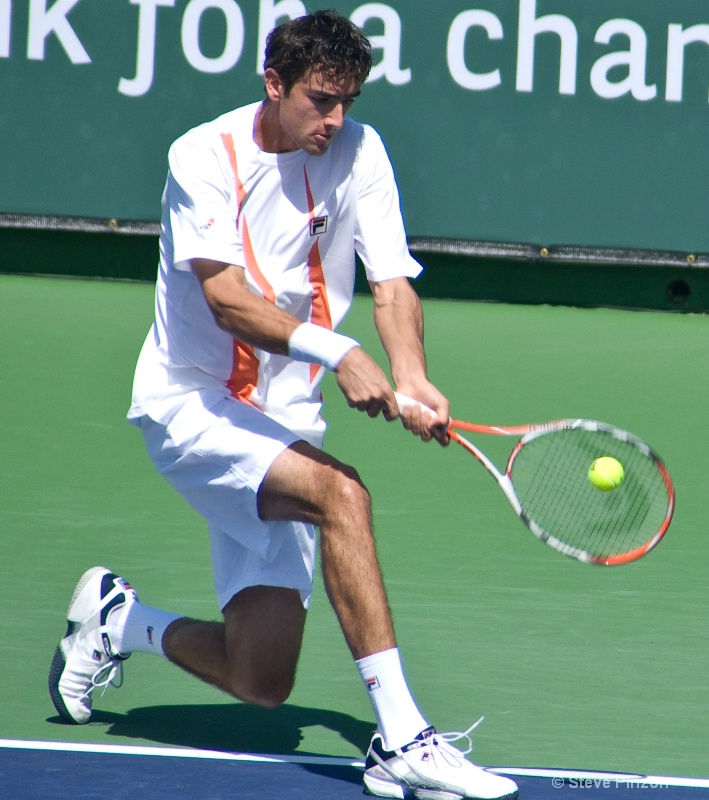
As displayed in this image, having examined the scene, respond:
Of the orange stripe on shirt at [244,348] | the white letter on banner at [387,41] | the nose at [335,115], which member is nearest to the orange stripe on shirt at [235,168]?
the orange stripe on shirt at [244,348]

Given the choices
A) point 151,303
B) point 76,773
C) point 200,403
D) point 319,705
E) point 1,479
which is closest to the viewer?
point 76,773

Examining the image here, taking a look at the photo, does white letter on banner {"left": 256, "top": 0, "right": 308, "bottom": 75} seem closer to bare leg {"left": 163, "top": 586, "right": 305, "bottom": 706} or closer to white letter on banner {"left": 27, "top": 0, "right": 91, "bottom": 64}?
white letter on banner {"left": 27, "top": 0, "right": 91, "bottom": 64}

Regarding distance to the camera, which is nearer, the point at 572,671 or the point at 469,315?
the point at 572,671

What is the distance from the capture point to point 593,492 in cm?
420

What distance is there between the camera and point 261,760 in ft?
12.0

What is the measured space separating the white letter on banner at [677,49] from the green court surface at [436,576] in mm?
1788

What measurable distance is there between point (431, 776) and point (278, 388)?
3.52ft

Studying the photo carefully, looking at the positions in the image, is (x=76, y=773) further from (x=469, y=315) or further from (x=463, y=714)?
(x=469, y=315)

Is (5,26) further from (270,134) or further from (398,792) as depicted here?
(398,792)

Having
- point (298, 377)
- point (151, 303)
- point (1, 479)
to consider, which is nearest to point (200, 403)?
point (298, 377)

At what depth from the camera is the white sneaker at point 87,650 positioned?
392cm

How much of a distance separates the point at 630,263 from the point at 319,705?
5.99 meters

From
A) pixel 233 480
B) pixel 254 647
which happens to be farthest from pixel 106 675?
pixel 233 480

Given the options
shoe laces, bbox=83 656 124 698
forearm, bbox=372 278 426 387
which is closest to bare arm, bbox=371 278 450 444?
forearm, bbox=372 278 426 387
